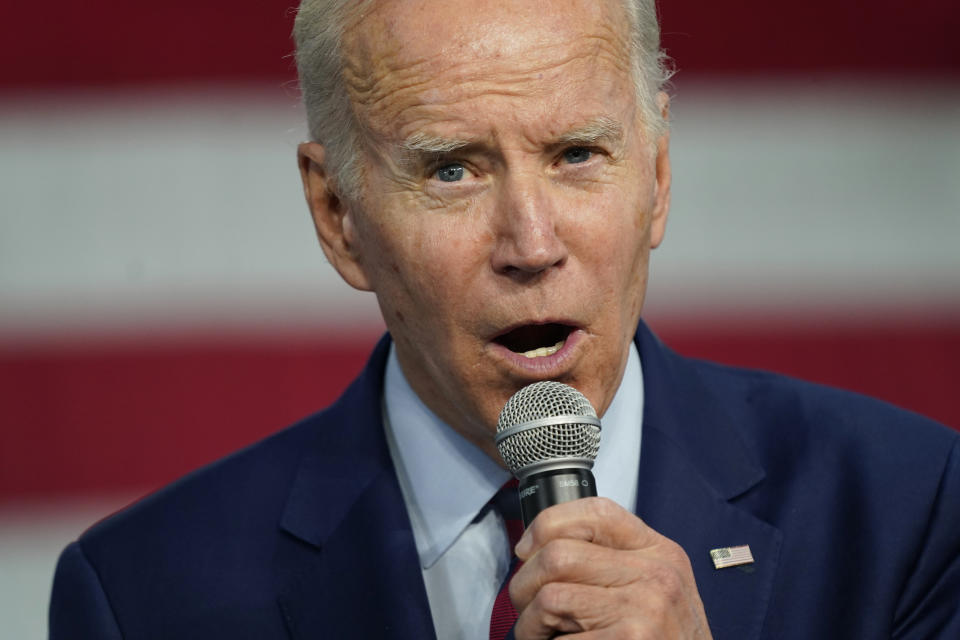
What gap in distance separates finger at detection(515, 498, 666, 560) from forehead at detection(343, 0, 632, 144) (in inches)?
23.0

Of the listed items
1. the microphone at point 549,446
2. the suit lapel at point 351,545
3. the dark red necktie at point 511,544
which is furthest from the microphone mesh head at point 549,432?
the suit lapel at point 351,545

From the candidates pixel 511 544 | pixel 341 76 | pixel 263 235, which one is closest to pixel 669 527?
pixel 511 544

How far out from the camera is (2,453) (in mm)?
3340

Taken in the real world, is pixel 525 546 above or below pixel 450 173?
below

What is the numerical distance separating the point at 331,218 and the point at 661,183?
527 mm

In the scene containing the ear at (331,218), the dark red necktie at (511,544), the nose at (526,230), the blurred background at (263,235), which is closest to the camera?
the nose at (526,230)

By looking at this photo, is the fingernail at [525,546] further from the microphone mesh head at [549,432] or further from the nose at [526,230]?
the nose at [526,230]

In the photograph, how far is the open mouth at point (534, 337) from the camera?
1.68 metres

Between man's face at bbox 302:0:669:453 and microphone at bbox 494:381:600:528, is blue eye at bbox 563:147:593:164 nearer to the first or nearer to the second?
man's face at bbox 302:0:669:453

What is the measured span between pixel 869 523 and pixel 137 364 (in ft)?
7.28

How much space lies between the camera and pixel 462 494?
1.87 m

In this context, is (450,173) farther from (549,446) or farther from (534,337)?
(549,446)

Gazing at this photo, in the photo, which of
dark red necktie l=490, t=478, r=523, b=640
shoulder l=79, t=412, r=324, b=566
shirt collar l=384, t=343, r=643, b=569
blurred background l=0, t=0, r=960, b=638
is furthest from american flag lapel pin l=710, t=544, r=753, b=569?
blurred background l=0, t=0, r=960, b=638

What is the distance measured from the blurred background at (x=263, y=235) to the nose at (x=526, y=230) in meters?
1.76
